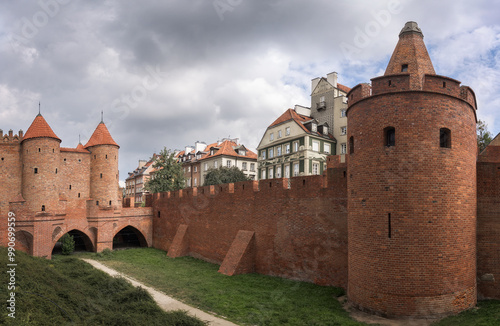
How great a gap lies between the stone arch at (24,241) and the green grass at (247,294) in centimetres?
675

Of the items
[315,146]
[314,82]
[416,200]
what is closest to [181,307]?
[416,200]

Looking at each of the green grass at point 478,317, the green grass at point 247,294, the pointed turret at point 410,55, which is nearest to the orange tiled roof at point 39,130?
the green grass at point 247,294

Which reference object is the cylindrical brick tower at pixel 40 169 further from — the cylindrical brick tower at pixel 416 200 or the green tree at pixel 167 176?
the cylindrical brick tower at pixel 416 200

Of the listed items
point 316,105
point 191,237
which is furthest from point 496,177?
point 316,105

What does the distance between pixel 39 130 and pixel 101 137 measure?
4.37 metres

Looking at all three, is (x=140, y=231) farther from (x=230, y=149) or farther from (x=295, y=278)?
(x=230, y=149)

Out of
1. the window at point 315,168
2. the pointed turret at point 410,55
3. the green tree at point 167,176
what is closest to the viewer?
the pointed turret at point 410,55

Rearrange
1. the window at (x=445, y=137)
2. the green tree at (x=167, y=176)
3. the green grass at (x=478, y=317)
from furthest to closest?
the green tree at (x=167, y=176), the window at (x=445, y=137), the green grass at (x=478, y=317)

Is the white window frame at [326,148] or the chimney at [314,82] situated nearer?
the white window frame at [326,148]

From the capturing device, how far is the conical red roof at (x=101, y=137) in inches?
1038

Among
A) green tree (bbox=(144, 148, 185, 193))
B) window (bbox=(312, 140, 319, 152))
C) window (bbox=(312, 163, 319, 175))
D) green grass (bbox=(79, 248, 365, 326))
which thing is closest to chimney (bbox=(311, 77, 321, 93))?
window (bbox=(312, 140, 319, 152))

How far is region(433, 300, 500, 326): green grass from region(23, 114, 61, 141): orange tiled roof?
77.2ft

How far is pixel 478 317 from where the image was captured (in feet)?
32.2

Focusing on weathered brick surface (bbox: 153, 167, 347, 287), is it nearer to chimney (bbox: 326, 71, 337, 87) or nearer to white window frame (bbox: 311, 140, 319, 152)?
white window frame (bbox: 311, 140, 319, 152)
